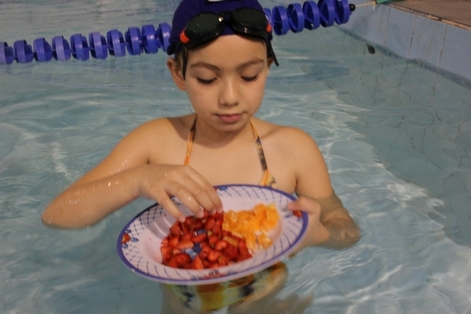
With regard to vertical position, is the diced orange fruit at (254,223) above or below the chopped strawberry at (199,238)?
above

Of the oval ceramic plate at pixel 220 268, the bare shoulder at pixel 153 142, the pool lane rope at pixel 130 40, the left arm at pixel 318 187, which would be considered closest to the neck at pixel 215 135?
the bare shoulder at pixel 153 142

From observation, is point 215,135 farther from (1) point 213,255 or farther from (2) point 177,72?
(1) point 213,255

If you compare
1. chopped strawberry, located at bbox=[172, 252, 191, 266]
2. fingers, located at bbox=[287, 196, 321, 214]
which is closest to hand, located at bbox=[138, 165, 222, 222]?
chopped strawberry, located at bbox=[172, 252, 191, 266]

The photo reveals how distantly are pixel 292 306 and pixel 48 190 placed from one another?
1742 millimetres

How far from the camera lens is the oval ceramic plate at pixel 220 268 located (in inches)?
60.7

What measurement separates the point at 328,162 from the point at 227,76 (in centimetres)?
182

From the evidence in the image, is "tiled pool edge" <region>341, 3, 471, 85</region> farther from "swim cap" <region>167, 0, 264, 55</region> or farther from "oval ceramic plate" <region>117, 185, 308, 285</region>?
"oval ceramic plate" <region>117, 185, 308, 285</region>

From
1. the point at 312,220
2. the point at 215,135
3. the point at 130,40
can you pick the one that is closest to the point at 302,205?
the point at 312,220

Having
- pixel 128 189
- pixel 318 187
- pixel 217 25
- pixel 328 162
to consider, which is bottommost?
pixel 328 162

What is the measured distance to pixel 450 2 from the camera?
5.04 metres

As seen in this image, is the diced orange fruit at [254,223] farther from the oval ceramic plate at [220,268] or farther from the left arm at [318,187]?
the left arm at [318,187]

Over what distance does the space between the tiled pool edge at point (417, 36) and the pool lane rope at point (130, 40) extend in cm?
40

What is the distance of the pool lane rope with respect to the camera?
4.95 metres

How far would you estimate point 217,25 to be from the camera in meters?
1.92
